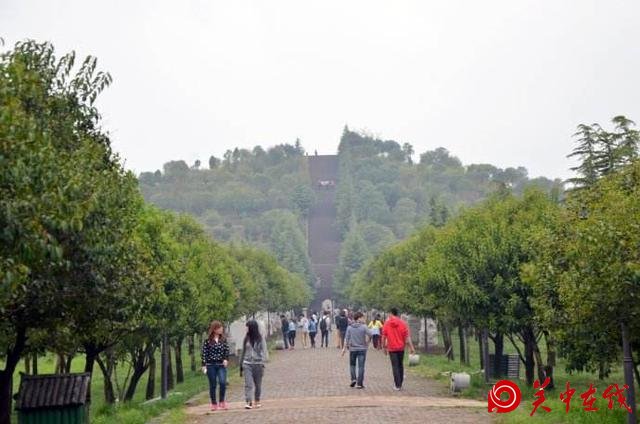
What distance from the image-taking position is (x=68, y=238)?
1174 centimetres

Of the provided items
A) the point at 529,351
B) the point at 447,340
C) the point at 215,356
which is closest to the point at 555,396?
the point at 529,351

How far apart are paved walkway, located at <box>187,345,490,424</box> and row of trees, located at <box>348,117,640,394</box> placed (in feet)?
6.78

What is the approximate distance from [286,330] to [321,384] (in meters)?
28.4

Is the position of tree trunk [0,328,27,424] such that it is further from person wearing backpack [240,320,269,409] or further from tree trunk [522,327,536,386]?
tree trunk [522,327,536,386]

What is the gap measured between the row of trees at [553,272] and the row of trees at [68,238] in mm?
6053

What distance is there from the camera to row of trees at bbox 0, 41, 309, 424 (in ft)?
27.2

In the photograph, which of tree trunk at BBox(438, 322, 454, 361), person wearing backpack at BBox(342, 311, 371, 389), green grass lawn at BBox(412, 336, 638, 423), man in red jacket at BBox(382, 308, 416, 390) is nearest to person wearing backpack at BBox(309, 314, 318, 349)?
tree trunk at BBox(438, 322, 454, 361)

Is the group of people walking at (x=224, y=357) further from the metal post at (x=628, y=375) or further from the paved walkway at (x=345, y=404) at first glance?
the metal post at (x=628, y=375)

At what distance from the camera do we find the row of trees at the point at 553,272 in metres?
12.1

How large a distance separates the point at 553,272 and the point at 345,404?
453 centimetres

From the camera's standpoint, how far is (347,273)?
157125 mm

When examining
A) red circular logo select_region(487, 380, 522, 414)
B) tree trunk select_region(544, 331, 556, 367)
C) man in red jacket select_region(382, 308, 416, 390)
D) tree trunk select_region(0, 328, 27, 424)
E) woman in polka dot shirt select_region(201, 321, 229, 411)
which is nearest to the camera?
tree trunk select_region(0, 328, 27, 424)

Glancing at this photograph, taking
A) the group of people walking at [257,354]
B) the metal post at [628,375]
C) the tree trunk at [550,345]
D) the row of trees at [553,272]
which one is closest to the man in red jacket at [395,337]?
the group of people walking at [257,354]

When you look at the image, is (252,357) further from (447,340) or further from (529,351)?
(447,340)
